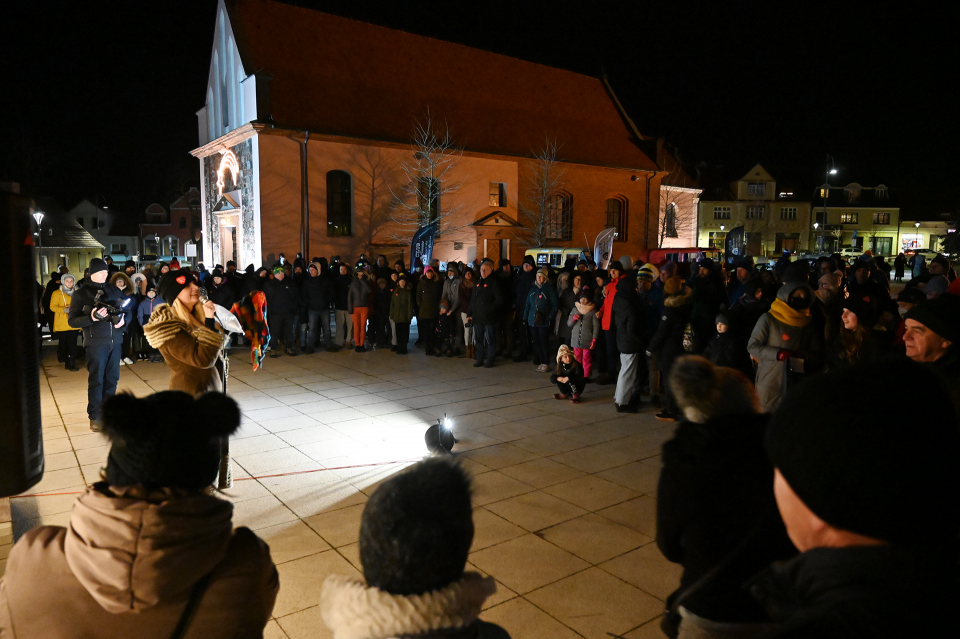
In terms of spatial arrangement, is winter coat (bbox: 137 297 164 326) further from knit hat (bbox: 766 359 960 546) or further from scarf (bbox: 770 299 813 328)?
knit hat (bbox: 766 359 960 546)

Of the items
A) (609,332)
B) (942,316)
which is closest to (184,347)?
(942,316)

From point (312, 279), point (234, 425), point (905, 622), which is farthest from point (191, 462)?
point (312, 279)

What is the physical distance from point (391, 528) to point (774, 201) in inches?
2620

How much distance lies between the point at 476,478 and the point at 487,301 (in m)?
6.88

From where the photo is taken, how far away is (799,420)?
122cm

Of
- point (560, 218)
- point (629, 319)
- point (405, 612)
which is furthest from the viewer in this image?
point (560, 218)

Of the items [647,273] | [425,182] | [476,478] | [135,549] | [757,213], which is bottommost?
[476,478]

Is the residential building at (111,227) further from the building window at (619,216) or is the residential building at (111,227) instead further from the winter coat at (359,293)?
the winter coat at (359,293)

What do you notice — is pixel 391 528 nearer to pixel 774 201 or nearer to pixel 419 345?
pixel 419 345

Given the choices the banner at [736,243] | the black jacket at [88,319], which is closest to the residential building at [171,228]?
the banner at [736,243]

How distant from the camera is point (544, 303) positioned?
40.1ft

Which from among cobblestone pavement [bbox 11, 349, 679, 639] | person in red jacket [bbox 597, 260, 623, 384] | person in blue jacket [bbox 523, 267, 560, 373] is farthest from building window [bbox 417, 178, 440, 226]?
person in red jacket [bbox 597, 260, 623, 384]

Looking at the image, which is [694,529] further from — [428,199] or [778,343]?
[428,199]

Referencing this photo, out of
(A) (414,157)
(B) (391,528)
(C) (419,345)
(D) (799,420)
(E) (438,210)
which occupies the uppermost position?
(A) (414,157)
